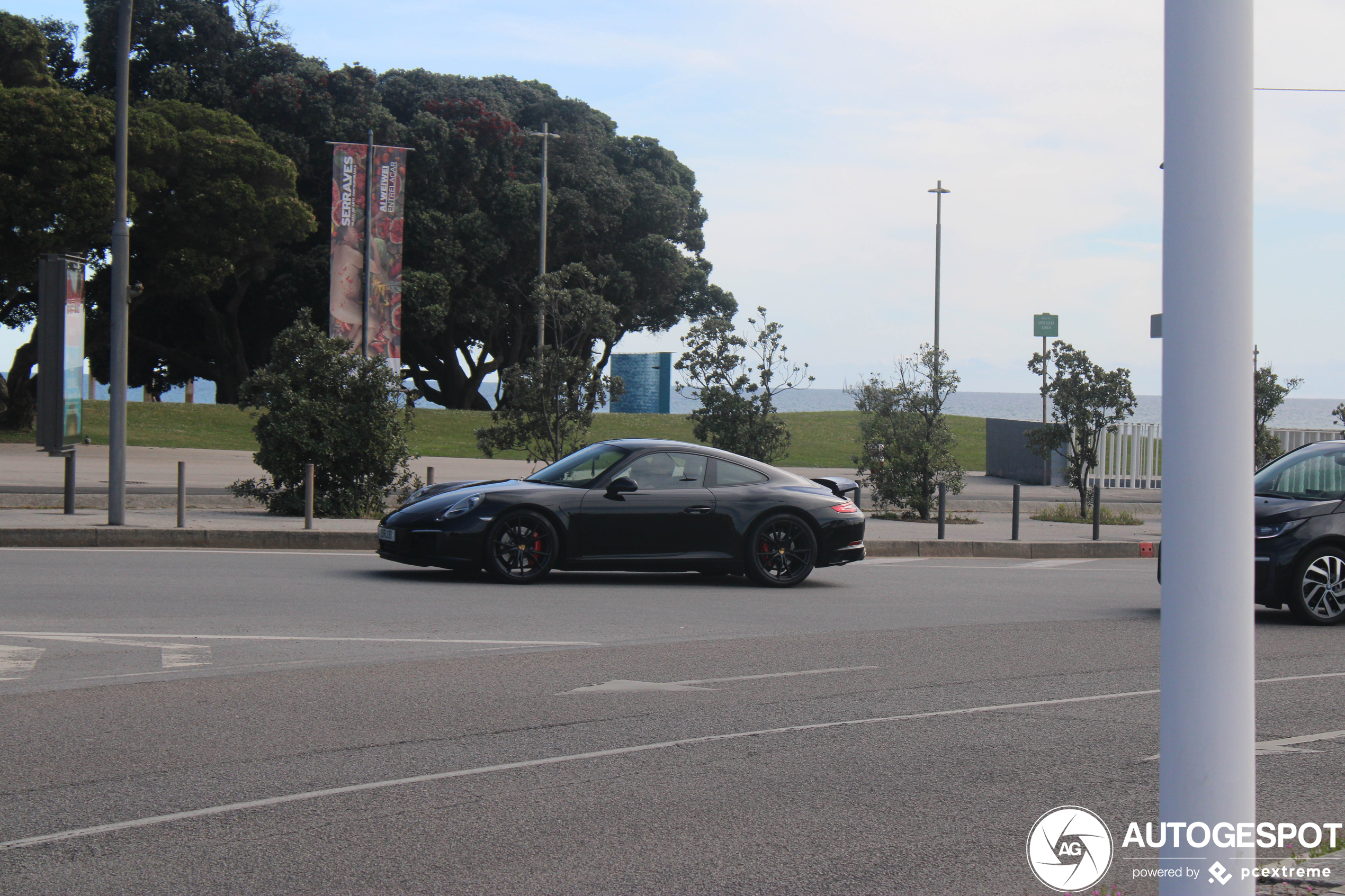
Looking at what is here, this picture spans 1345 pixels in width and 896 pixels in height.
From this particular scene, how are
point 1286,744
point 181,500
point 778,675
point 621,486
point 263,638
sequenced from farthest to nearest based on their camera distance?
point 181,500
point 621,486
point 263,638
point 778,675
point 1286,744

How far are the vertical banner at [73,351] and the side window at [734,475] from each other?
29.1 ft

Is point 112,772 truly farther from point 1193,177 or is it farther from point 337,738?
point 1193,177

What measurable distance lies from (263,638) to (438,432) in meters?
32.2

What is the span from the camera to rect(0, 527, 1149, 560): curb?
47.4ft

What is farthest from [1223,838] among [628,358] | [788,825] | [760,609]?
[628,358]

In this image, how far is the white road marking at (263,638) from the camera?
8711 mm

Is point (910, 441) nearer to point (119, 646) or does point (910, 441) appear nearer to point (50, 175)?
point (119, 646)

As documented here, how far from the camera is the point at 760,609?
11156mm

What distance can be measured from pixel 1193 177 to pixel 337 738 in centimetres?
477

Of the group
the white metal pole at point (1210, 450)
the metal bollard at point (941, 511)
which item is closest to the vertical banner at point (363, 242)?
the metal bollard at point (941, 511)

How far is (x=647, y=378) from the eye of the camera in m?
45.9

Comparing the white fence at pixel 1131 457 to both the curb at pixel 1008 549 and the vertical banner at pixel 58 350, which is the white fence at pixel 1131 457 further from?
the vertical banner at pixel 58 350

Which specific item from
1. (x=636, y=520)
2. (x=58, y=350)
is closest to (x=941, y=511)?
(x=636, y=520)

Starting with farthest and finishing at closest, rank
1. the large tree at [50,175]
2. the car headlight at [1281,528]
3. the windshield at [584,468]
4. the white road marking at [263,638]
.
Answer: the large tree at [50,175]
the windshield at [584,468]
the car headlight at [1281,528]
the white road marking at [263,638]
